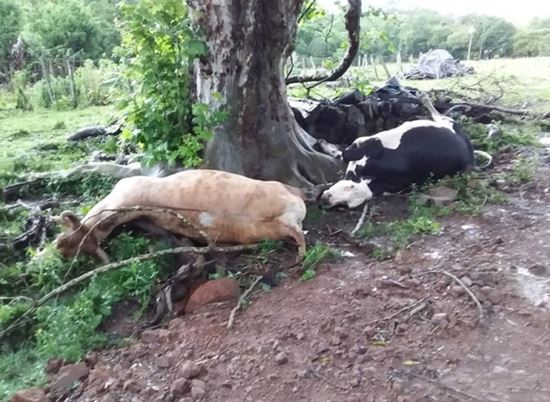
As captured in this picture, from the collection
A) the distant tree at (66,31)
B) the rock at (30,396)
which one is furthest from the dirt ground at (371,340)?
the distant tree at (66,31)

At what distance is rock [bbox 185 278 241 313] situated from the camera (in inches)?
148

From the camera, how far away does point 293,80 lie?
24.4 feet

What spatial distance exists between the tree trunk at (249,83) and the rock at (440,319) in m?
→ 2.33

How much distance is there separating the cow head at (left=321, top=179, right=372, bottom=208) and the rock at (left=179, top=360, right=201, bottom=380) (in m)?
2.31

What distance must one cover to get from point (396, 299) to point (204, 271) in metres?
1.24

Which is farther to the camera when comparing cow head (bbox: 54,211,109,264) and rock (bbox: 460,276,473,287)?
cow head (bbox: 54,211,109,264)

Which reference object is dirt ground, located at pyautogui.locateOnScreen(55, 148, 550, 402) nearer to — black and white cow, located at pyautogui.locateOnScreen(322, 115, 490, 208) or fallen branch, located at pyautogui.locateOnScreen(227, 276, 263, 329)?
fallen branch, located at pyautogui.locateOnScreen(227, 276, 263, 329)

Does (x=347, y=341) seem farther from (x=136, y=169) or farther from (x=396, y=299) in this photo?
(x=136, y=169)

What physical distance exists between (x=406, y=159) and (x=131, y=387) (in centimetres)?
326

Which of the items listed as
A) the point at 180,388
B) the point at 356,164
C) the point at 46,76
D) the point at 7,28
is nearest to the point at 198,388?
the point at 180,388

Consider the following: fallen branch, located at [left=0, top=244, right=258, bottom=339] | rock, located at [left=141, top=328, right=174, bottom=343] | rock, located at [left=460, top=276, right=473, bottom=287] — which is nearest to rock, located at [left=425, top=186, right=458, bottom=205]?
rock, located at [left=460, top=276, right=473, bottom=287]

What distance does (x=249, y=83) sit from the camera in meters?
5.33

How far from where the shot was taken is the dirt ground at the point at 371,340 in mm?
2867

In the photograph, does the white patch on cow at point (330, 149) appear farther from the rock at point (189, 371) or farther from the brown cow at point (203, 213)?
the rock at point (189, 371)
